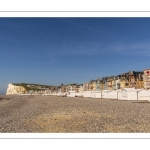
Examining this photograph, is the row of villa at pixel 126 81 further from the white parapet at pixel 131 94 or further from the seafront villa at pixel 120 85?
the white parapet at pixel 131 94

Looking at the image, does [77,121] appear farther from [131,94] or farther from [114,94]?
[114,94]

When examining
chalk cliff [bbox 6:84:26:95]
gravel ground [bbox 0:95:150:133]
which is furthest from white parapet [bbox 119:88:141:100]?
chalk cliff [bbox 6:84:26:95]

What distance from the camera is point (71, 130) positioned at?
976 centimetres

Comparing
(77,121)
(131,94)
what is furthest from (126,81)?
(77,121)

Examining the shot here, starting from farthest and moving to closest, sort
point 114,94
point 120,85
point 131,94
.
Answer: point 120,85
point 114,94
point 131,94

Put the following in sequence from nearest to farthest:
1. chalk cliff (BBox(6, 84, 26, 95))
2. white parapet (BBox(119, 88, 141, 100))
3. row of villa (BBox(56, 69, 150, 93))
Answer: white parapet (BBox(119, 88, 141, 100)) < row of villa (BBox(56, 69, 150, 93)) < chalk cliff (BBox(6, 84, 26, 95))

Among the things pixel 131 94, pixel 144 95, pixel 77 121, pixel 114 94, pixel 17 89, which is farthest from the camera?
pixel 17 89

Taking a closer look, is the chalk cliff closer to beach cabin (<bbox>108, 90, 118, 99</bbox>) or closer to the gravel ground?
beach cabin (<bbox>108, 90, 118, 99</bbox>)

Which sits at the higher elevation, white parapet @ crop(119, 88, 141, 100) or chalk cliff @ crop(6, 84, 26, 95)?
chalk cliff @ crop(6, 84, 26, 95)

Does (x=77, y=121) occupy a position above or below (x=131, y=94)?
below

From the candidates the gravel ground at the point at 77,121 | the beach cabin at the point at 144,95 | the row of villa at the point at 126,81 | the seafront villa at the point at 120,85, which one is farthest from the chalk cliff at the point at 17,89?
the gravel ground at the point at 77,121
